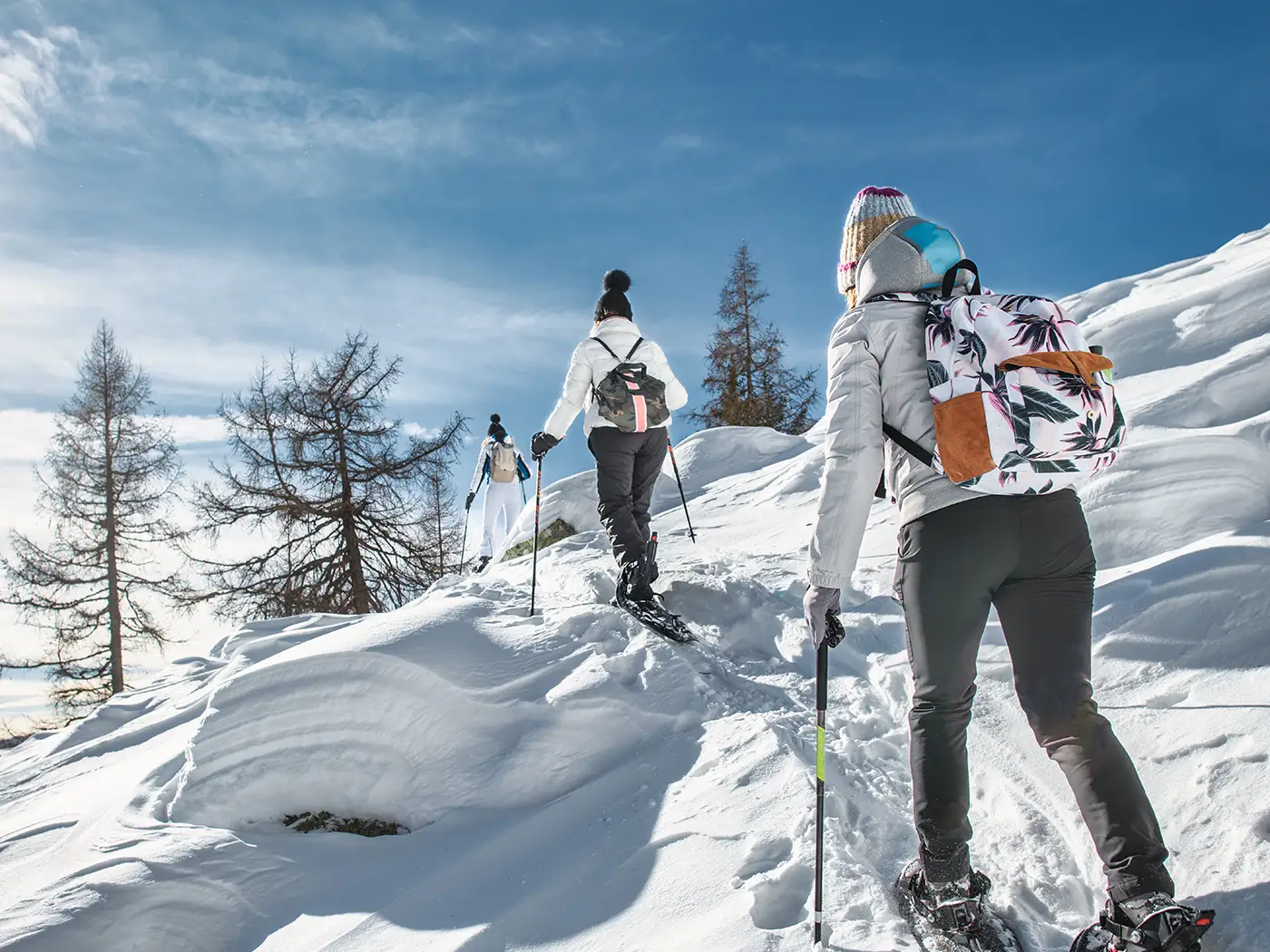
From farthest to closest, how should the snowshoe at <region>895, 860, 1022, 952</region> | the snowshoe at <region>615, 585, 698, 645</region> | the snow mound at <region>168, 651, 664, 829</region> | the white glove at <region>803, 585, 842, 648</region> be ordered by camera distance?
the snowshoe at <region>615, 585, 698, 645</region>, the snow mound at <region>168, 651, 664, 829</region>, the white glove at <region>803, 585, 842, 648</region>, the snowshoe at <region>895, 860, 1022, 952</region>

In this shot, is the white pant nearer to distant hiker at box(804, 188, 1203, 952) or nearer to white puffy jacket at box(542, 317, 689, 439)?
white puffy jacket at box(542, 317, 689, 439)

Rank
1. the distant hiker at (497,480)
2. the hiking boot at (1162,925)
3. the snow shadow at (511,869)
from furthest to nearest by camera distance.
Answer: the distant hiker at (497,480)
the snow shadow at (511,869)
the hiking boot at (1162,925)

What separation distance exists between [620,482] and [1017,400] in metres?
3.82

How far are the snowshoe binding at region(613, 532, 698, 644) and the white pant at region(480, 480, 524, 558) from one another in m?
6.78

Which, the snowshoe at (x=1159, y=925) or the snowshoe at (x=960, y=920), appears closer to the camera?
the snowshoe at (x=1159, y=925)

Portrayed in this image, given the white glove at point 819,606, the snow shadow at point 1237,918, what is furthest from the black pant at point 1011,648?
the snow shadow at point 1237,918

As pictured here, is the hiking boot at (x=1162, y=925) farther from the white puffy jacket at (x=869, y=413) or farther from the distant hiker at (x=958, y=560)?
the white puffy jacket at (x=869, y=413)

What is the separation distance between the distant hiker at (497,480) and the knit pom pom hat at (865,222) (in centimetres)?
988

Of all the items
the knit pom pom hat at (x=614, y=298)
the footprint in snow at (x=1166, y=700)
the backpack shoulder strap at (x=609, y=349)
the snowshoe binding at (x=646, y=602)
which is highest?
the knit pom pom hat at (x=614, y=298)

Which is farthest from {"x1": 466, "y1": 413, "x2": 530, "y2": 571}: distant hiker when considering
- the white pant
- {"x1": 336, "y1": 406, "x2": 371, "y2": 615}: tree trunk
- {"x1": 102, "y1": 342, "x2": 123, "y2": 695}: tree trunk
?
{"x1": 102, "y1": 342, "x2": 123, "y2": 695}: tree trunk

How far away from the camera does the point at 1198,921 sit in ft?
6.39

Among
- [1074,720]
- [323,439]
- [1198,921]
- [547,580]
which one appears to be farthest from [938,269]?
[323,439]

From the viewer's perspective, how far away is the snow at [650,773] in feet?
8.91

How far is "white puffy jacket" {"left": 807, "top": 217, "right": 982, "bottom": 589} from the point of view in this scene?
2307mm
